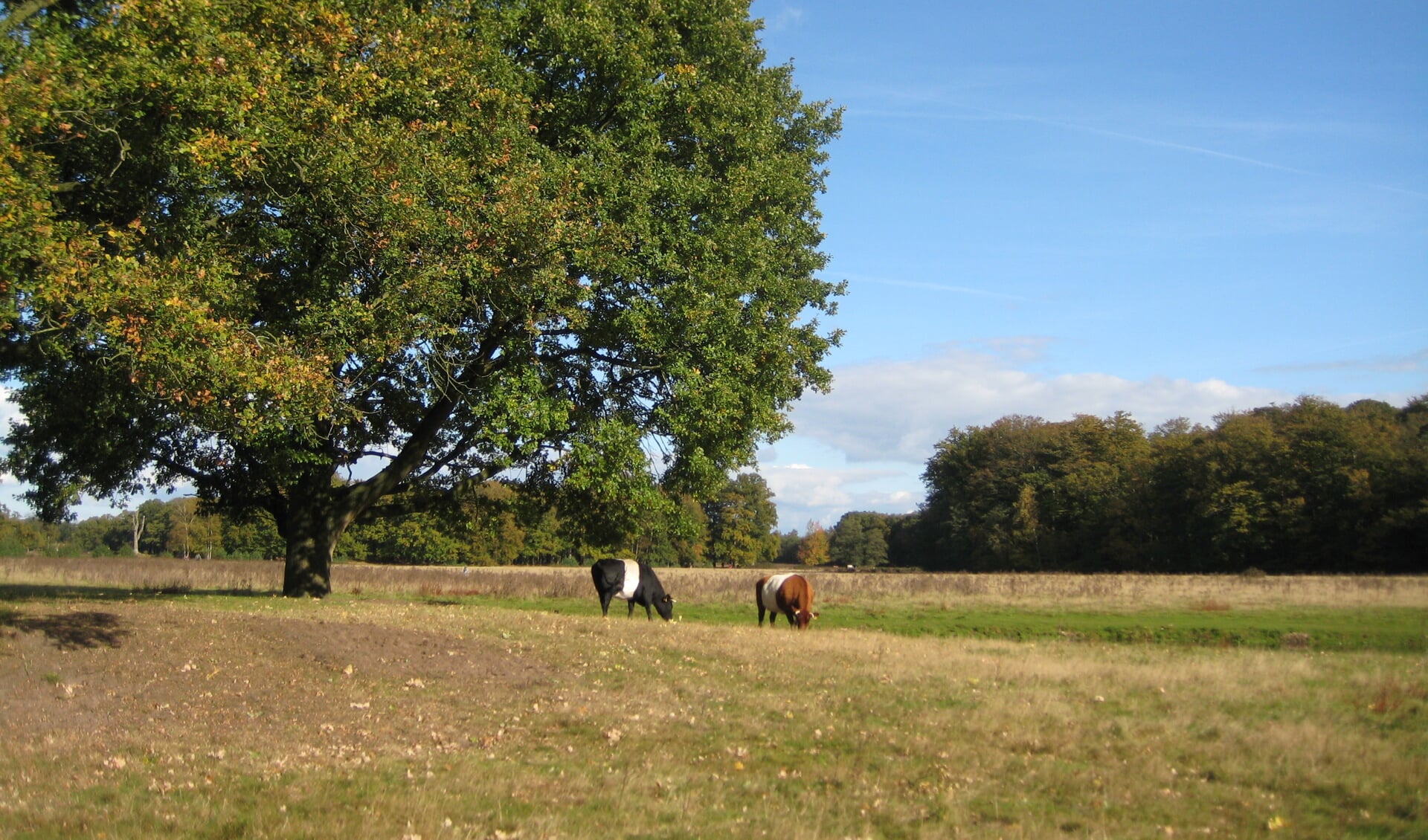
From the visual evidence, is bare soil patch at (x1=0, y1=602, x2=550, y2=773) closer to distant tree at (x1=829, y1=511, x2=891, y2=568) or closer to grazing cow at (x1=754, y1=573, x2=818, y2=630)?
grazing cow at (x1=754, y1=573, x2=818, y2=630)

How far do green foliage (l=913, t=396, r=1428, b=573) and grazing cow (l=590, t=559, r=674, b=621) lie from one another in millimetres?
50578

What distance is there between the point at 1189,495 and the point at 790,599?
188 feet

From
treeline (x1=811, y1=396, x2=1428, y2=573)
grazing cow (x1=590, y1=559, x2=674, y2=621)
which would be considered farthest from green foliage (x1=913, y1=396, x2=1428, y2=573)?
grazing cow (x1=590, y1=559, x2=674, y2=621)

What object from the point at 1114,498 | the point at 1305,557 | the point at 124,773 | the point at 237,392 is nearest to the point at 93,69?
the point at 237,392

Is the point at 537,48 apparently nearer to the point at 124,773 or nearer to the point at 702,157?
the point at 702,157

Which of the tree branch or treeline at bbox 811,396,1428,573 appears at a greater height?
the tree branch

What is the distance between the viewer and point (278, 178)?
14.2 m

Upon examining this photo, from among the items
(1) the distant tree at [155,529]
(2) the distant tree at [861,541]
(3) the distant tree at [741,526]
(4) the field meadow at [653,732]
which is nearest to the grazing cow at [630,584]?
(4) the field meadow at [653,732]

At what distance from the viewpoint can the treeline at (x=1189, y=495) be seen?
6134 cm

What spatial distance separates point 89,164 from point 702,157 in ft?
40.5

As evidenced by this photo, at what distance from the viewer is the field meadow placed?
8242 mm

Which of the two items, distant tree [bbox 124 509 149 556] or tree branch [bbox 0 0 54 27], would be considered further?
distant tree [bbox 124 509 149 556]

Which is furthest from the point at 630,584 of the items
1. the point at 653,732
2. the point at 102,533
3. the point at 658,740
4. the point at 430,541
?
the point at 102,533

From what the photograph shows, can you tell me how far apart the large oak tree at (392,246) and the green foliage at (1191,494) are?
51.1 meters
